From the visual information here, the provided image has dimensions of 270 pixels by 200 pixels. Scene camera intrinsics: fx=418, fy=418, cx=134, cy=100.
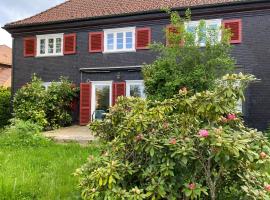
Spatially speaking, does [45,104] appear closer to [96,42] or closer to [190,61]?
[96,42]

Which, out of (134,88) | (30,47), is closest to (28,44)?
(30,47)

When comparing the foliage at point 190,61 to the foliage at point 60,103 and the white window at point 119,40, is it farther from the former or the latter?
the foliage at point 60,103

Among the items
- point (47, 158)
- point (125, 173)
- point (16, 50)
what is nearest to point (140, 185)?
point (125, 173)

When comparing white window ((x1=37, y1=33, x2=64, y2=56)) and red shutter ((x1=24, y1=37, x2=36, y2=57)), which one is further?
red shutter ((x1=24, y1=37, x2=36, y2=57))

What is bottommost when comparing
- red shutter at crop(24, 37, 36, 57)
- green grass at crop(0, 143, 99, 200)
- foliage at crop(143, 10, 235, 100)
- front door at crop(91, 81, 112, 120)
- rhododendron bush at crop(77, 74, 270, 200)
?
green grass at crop(0, 143, 99, 200)

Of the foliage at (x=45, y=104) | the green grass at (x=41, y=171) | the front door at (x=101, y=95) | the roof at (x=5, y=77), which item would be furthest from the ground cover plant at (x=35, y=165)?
the roof at (x=5, y=77)

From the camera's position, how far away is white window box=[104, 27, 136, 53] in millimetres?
21000

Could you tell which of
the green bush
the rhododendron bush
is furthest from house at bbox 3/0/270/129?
the rhododendron bush

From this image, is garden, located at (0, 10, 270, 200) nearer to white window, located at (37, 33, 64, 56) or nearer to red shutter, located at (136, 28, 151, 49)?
red shutter, located at (136, 28, 151, 49)

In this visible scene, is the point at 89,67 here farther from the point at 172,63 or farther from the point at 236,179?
the point at 236,179

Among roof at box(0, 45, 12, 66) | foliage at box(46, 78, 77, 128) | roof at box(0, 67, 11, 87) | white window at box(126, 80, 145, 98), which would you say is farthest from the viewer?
roof at box(0, 45, 12, 66)

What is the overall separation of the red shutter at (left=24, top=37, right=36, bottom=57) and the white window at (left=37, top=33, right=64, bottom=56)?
0.30 metres

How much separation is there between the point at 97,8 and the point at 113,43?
3.01 m

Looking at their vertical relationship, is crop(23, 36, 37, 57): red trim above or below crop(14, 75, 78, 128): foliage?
above
